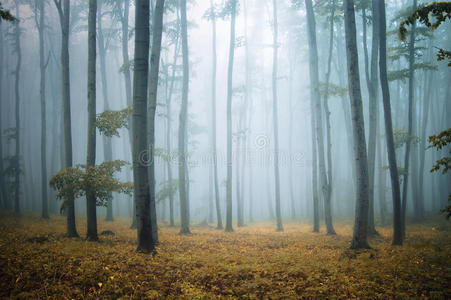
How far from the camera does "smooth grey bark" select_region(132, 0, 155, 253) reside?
680 cm

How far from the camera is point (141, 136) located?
23.0ft

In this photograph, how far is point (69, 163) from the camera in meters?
9.50

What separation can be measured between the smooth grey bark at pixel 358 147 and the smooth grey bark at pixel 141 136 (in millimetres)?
6691

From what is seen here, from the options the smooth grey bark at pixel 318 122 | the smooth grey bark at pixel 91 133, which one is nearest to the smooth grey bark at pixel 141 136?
the smooth grey bark at pixel 91 133

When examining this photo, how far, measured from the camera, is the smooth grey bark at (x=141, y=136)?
680cm

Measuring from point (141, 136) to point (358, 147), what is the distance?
7116 millimetres

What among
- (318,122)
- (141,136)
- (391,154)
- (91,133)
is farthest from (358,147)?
(91,133)

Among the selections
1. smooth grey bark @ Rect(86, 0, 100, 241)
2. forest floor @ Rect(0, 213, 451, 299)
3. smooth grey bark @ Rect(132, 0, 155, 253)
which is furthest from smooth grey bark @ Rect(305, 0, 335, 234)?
smooth grey bark @ Rect(86, 0, 100, 241)

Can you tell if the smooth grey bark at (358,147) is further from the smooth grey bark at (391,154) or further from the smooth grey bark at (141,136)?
the smooth grey bark at (141,136)

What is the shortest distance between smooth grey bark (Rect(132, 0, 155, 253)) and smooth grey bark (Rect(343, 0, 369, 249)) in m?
6.69

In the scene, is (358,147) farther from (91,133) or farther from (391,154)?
(91,133)

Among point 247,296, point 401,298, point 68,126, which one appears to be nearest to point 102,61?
point 68,126

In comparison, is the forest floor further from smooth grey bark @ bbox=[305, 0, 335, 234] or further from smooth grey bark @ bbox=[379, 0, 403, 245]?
smooth grey bark @ bbox=[305, 0, 335, 234]

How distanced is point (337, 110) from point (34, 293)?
3529 cm
